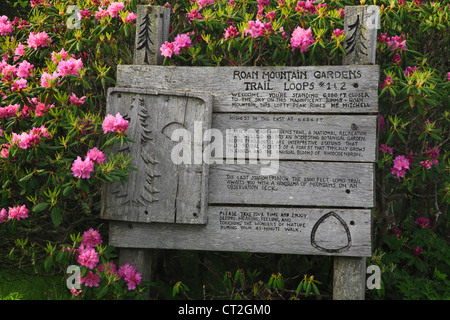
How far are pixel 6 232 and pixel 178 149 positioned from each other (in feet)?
3.98

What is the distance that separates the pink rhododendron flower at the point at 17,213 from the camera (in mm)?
3316

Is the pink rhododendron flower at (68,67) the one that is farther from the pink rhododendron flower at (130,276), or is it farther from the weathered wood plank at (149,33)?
the pink rhododendron flower at (130,276)

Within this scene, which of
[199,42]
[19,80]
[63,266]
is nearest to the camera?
[19,80]

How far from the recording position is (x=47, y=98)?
3.38m

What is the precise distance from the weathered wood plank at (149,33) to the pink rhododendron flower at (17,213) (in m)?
1.21

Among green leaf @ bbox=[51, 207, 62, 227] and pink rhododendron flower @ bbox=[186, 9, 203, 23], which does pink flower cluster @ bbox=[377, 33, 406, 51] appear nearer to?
pink rhododendron flower @ bbox=[186, 9, 203, 23]

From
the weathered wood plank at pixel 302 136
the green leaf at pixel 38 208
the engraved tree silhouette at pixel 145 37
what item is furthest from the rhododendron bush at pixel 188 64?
the weathered wood plank at pixel 302 136

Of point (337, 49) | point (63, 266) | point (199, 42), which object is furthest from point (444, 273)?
point (63, 266)

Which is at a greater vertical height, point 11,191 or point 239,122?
point 239,122

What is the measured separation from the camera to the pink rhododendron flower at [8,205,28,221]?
3316 millimetres

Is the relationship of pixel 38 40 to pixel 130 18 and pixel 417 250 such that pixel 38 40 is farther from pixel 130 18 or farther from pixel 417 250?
pixel 417 250

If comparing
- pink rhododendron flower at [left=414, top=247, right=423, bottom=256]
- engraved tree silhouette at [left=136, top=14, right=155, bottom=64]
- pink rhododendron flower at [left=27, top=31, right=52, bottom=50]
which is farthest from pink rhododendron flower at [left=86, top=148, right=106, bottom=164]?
pink rhododendron flower at [left=414, top=247, right=423, bottom=256]

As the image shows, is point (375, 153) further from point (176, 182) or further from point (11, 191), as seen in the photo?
point (11, 191)

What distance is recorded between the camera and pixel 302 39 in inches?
136
